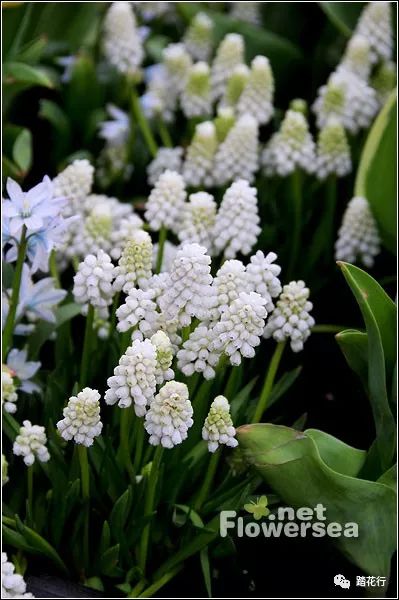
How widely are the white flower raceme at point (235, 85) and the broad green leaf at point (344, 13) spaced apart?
26 centimetres

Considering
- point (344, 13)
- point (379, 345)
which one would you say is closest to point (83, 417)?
point (379, 345)

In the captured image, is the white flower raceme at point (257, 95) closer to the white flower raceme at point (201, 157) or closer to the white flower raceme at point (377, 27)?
the white flower raceme at point (201, 157)

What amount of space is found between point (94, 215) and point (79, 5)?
29.9 inches

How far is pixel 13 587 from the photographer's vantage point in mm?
1005

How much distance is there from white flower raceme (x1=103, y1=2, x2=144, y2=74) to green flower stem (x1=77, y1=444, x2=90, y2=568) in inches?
31.9

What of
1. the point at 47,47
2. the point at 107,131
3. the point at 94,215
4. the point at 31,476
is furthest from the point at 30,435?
the point at 47,47

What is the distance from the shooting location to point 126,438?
1065 millimetres

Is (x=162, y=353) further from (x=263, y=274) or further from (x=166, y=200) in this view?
(x=166, y=200)

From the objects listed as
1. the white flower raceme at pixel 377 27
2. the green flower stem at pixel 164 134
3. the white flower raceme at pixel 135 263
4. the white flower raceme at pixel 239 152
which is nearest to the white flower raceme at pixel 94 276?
the white flower raceme at pixel 135 263

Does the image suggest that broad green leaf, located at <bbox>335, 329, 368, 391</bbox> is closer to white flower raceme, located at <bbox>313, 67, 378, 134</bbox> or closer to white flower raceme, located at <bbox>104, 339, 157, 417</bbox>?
white flower raceme, located at <bbox>104, 339, 157, 417</bbox>

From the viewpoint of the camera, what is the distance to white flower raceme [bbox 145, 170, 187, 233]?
1284 millimetres

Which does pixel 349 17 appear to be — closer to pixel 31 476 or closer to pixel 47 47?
pixel 47 47

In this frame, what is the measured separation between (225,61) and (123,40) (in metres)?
0.17

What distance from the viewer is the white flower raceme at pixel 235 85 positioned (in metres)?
1.59
